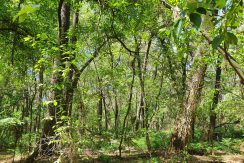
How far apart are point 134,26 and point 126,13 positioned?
1.52 meters

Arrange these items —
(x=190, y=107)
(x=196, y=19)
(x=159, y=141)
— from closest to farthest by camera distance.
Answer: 1. (x=196, y=19)
2. (x=190, y=107)
3. (x=159, y=141)

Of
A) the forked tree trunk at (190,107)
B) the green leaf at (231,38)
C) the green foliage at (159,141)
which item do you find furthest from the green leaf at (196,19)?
the green foliage at (159,141)

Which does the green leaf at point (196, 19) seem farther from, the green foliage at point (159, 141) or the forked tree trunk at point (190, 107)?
the green foliage at point (159, 141)

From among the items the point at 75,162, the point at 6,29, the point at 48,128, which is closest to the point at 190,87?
the point at 48,128

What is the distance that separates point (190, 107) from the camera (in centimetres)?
891

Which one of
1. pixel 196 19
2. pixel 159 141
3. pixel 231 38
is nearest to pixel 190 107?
pixel 159 141

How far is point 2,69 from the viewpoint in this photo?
44.9ft

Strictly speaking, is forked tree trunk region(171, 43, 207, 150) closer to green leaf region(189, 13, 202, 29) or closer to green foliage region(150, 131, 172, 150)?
green foliage region(150, 131, 172, 150)

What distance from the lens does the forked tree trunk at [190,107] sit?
8.90 m

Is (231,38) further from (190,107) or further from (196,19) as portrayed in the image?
(190,107)

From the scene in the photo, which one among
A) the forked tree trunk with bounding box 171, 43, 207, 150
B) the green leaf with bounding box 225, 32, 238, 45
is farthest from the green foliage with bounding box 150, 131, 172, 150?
the green leaf with bounding box 225, 32, 238, 45

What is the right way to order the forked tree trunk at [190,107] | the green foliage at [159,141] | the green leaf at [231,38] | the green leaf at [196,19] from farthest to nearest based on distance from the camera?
the green foliage at [159,141], the forked tree trunk at [190,107], the green leaf at [231,38], the green leaf at [196,19]

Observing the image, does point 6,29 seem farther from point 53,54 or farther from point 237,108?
point 237,108

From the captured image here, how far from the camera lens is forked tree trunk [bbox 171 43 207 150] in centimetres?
890
